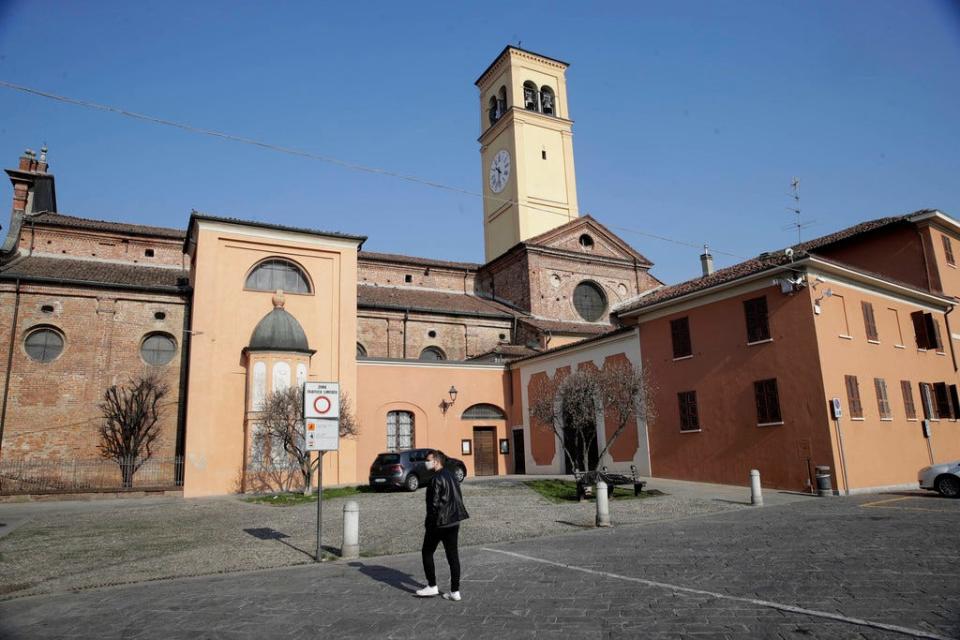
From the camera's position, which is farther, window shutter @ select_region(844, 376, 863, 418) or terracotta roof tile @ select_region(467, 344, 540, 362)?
terracotta roof tile @ select_region(467, 344, 540, 362)

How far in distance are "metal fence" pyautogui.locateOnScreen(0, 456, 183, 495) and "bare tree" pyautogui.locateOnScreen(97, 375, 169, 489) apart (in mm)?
183

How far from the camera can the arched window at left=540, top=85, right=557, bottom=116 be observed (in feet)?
132

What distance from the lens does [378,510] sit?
15156mm

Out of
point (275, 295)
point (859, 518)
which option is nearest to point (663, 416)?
point (859, 518)

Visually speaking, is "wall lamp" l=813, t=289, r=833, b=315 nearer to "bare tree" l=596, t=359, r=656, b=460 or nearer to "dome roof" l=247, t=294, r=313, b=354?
"bare tree" l=596, t=359, r=656, b=460

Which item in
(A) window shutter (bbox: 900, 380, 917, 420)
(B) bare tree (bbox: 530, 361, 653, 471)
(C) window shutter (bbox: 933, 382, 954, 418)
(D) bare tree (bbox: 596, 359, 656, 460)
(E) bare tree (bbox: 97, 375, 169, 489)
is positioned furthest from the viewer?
(E) bare tree (bbox: 97, 375, 169, 489)

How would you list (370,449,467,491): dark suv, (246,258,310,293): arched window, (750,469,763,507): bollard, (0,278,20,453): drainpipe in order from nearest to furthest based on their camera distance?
(750,469,763,507): bollard < (370,449,467,491): dark suv < (0,278,20,453): drainpipe < (246,258,310,293): arched window

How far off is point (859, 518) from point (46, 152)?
38.9m

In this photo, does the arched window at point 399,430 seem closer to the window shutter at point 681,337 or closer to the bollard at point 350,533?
the window shutter at point 681,337

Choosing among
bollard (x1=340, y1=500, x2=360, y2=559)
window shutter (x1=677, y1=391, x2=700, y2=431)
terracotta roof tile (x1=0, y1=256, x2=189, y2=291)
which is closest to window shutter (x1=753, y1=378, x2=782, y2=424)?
window shutter (x1=677, y1=391, x2=700, y2=431)

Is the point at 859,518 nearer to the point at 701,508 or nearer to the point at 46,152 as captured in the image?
the point at 701,508

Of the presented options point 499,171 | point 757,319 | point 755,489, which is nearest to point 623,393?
point 755,489

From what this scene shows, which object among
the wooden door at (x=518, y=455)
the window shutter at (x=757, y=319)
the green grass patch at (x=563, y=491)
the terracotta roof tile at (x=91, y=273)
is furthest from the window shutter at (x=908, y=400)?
the terracotta roof tile at (x=91, y=273)

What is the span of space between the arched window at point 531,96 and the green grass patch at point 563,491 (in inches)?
1071
